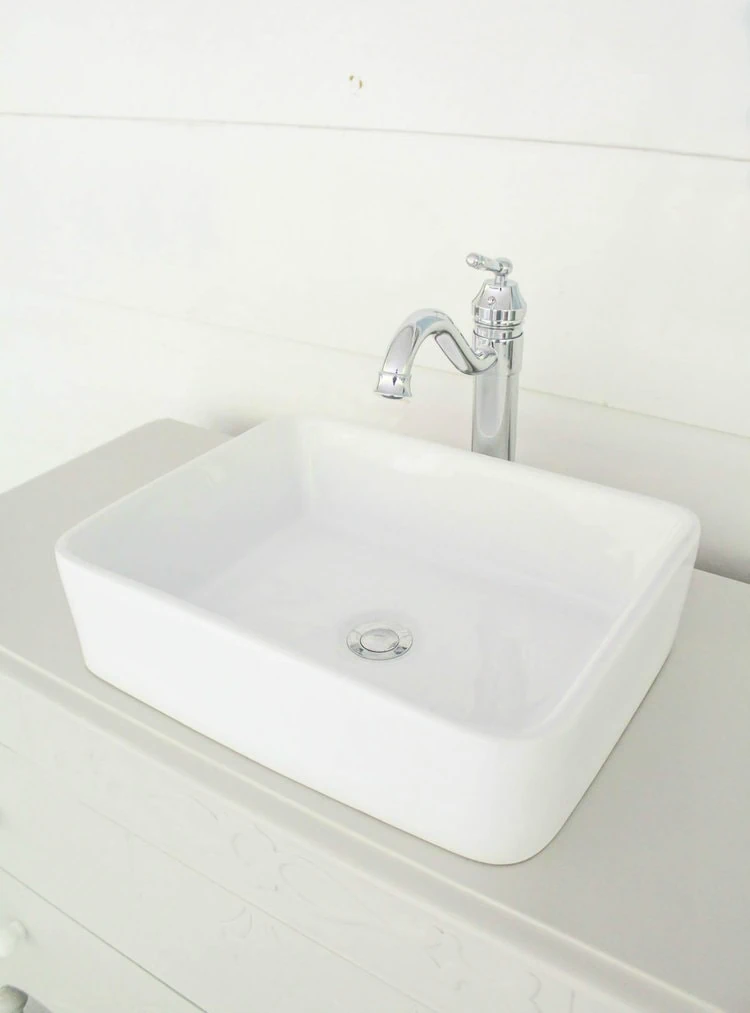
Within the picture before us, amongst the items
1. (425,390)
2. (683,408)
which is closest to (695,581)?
(683,408)

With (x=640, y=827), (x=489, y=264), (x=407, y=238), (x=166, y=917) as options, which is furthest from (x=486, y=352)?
(x=166, y=917)

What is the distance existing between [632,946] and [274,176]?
80 cm

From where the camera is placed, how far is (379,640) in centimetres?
74

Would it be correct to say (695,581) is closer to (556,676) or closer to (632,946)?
(556,676)

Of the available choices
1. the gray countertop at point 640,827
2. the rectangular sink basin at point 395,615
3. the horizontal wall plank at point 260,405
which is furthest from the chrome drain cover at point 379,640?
the horizontal wall plank at point 260,405

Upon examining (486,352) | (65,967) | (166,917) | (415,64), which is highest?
(415,64)

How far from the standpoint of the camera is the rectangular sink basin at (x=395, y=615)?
0.53 meters

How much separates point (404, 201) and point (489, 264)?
0.79ft

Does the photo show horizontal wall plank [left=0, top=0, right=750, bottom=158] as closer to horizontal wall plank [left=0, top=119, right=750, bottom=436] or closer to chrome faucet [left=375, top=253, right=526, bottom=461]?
horizontal wall plank [left=0, top=119, right=750, bottom=436]

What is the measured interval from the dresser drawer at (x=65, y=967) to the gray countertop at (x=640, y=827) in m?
0.34

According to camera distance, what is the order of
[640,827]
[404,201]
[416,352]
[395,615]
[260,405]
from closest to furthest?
[640,827] → [416,352] → [395,615] → [404,201] → [260,405]

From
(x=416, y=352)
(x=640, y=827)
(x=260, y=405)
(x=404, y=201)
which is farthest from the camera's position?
(x=260, y=405)

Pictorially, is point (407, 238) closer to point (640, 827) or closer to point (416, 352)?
point (416, 352)

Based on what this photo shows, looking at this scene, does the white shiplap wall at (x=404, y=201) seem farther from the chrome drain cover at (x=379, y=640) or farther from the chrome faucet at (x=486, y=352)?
the chrome drain cover at (x=379, y=640)
